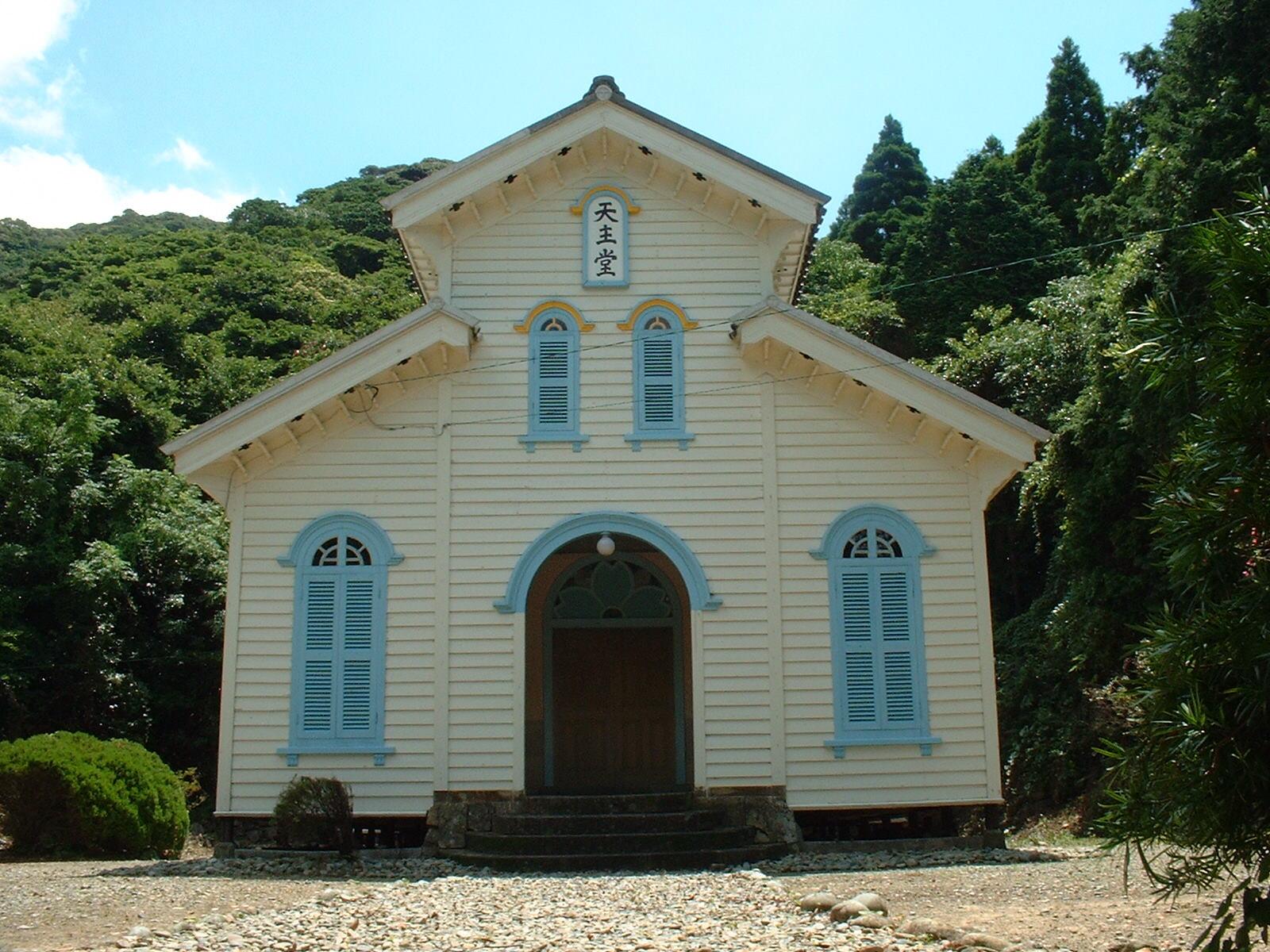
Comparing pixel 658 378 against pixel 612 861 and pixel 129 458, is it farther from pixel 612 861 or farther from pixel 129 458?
pixel 129 458

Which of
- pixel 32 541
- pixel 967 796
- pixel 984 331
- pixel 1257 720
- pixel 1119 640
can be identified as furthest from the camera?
pixel 984 331

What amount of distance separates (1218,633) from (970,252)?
35.0 meters

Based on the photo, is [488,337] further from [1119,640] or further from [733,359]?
[1119,640]

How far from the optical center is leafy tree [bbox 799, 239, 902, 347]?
35875 mm

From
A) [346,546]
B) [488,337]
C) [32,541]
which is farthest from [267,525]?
[32,541]

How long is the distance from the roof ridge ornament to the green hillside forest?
→ 638 cm

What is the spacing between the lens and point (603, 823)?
12.8 m

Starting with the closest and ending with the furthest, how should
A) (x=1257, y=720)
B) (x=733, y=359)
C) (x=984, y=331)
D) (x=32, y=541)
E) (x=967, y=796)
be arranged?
1. (x=1257, y=720)
2. (x=967, y=796)
3. (x=733, y=359)
4. (x=32, y=541)
5. (x=984, y=331)

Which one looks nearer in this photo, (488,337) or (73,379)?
(488,337)

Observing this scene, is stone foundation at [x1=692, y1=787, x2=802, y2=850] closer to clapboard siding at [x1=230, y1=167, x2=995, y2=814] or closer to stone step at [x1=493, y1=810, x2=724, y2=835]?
clapboard siding at [x1=230, y1=167, x2=995, y2=814]

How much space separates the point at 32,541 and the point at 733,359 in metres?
14.3

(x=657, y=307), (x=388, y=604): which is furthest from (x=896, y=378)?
(x=388, y=604)

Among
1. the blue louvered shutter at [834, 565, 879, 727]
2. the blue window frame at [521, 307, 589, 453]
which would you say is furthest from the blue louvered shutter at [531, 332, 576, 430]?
the blue louvered shutter at [834, 565, 879, 727]

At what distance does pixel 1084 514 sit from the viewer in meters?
19.1
